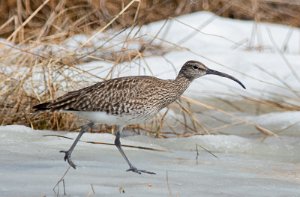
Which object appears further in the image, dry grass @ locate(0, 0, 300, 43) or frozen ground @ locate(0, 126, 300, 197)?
dry grass @ locate(0, 0, 300, 43)

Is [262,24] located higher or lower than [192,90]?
higher

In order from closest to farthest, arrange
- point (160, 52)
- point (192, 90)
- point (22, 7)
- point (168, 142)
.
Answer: point (168, 142) → point (192, 90) → point (160, 52) → point (22, 7)

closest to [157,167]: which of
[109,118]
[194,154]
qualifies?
[109,118]

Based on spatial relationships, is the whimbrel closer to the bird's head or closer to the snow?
the snow

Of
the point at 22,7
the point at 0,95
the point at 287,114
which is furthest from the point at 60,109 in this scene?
the point at 22,7

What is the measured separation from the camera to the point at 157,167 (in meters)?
6.87

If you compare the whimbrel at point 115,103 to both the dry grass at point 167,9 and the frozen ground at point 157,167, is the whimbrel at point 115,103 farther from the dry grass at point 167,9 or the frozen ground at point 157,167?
the dry grass at point 167,9

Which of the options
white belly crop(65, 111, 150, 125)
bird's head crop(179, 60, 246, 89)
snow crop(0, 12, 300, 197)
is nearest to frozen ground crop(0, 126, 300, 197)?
snow crop(0, 12, 300, 197)

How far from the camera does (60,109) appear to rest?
282 inches

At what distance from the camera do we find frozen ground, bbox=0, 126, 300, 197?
19.5ft

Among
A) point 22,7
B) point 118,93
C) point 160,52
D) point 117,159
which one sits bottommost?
point 117,159

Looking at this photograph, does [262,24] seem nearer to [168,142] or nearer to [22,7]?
[22,7]

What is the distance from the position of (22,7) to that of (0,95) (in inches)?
194

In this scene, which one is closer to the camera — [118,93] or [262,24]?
[118,93]
